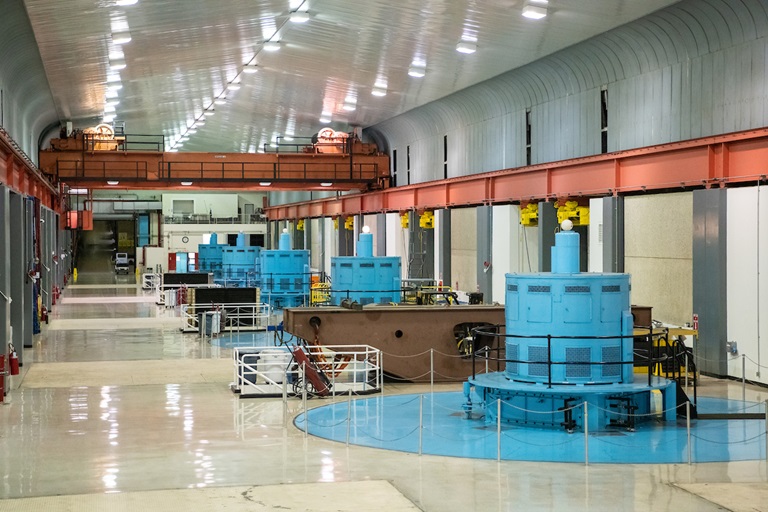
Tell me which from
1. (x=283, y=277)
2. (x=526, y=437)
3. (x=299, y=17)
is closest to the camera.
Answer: (x=526, y=437)

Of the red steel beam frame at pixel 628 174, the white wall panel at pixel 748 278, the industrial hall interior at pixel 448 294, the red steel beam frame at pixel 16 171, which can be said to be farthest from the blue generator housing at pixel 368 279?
the white wall panel at pixel 748 278

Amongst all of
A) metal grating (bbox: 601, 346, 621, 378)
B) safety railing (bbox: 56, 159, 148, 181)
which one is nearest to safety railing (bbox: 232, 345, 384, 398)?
metal grating (bbox: 601, 346, 621, 378)

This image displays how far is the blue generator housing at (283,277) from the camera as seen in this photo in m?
39.2

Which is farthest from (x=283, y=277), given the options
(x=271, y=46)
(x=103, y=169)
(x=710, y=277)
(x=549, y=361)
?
(x=549, y=361)

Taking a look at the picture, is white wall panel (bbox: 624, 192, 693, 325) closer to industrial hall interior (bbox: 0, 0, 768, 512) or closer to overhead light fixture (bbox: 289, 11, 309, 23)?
industrial hall interior (bbox: 0, 0, 768, 512)

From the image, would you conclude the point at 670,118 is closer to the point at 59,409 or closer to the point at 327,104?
the point at 59,409

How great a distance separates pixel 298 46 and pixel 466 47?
5.37 m

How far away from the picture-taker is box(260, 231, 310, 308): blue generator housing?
129 ft

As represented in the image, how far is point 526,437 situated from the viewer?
47.4 feet

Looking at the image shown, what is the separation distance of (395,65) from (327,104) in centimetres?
1089

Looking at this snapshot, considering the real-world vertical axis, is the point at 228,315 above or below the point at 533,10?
below

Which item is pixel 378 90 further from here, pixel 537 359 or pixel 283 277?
pixel 537 359

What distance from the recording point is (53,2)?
2014 centimetres

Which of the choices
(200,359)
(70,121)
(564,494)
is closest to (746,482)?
(564,494)
